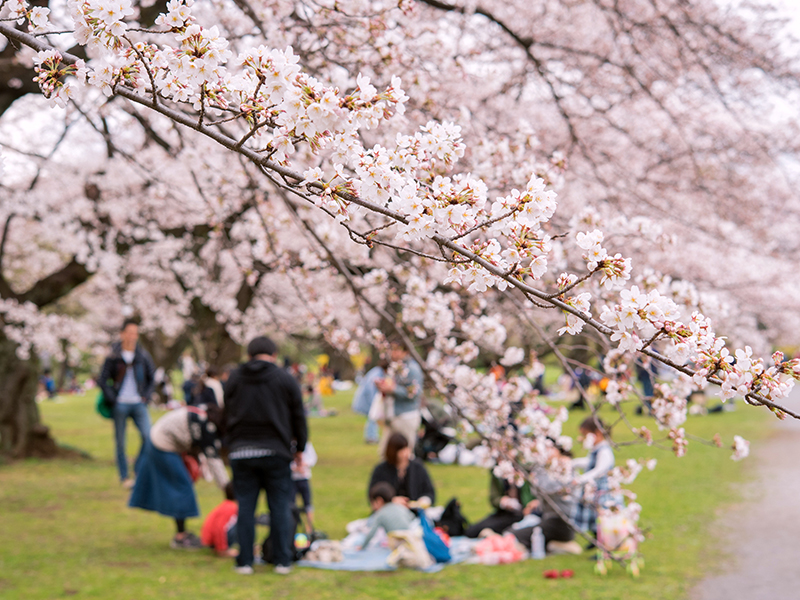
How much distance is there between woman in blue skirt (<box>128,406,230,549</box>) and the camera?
634cm

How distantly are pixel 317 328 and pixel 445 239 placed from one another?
10.8 ft

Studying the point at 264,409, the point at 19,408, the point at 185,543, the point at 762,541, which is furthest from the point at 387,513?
the point at 19,408

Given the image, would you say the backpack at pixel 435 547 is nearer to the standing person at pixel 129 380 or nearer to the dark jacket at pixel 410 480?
the dark jacket at pixel 410 480

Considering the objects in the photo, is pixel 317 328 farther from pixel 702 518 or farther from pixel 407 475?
pixel 702 518

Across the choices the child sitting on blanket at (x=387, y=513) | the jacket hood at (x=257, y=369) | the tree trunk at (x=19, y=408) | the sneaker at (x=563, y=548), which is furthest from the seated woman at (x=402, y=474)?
the tree trunk at (x=19, y=408)

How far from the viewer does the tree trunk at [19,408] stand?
11.0 m

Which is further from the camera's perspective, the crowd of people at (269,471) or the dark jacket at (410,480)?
the dark jacket at (410,480)

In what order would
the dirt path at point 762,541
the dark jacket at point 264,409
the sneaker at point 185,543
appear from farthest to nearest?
the sneaker at point 185,543 → the dark jacket at point 264,409 → the dirt path at point 762,541

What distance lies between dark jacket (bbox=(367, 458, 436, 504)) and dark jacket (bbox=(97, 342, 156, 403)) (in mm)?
3149

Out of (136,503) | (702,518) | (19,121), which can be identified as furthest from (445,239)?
(19,121)

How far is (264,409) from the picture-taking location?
17.6ft

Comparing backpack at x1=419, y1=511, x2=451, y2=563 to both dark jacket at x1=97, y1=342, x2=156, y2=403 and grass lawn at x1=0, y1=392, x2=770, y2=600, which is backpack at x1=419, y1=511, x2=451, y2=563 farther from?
dark jacket at x1=97, y1=342, x2=156, y2=403

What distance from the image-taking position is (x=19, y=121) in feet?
44.5

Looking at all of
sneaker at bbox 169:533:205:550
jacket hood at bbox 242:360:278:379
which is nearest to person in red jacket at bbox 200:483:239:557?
sneaker at bbox 169:533:205:550
